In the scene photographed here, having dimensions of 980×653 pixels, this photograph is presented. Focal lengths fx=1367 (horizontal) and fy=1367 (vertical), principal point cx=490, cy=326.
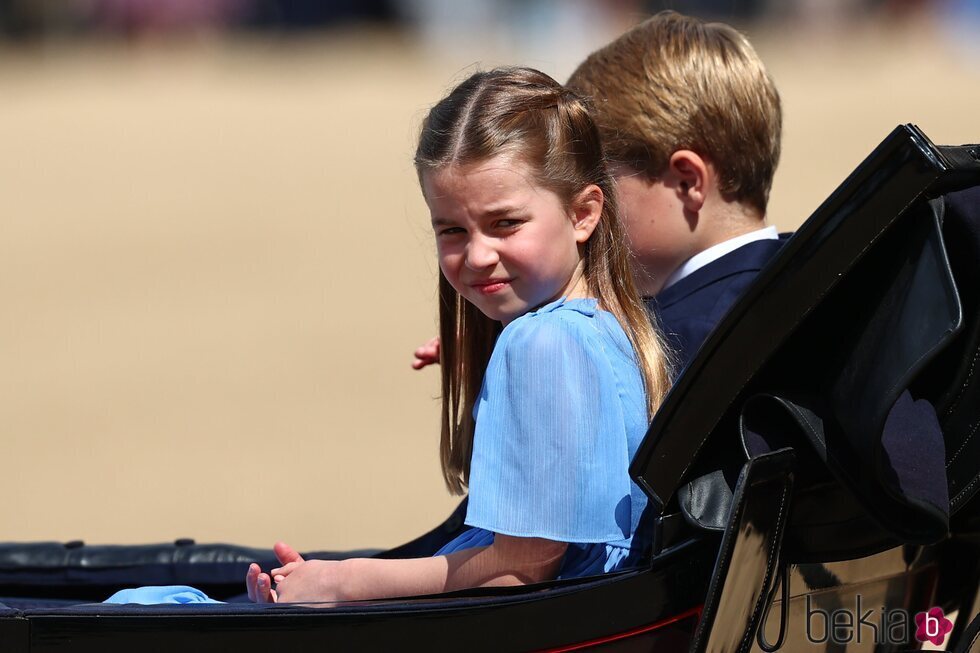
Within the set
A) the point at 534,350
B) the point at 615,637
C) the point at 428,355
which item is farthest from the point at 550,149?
the point at 428,355

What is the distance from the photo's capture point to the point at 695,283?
2.34 meters

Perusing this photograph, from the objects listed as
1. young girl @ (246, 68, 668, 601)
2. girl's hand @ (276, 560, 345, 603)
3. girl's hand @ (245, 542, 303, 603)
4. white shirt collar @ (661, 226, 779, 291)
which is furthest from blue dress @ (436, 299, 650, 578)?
white shirt collar @ (661, 226, 779, 291)

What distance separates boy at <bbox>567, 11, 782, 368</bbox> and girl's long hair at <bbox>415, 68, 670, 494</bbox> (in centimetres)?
37

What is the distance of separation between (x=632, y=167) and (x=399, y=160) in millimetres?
8509

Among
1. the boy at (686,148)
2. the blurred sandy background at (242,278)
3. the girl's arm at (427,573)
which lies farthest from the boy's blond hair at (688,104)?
the blurred sandy background at (242,278)

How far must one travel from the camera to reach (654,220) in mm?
2408

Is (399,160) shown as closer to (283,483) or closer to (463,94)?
(283,483)

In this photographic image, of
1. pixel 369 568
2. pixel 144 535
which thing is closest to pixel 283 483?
pixel 144 535

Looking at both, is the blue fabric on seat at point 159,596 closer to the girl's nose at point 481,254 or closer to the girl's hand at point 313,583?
the girl's hand at point 313,583

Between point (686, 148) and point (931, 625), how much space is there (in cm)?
95

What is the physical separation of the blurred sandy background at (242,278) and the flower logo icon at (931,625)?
309 centimetres

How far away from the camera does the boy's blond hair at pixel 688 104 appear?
93.1 inches

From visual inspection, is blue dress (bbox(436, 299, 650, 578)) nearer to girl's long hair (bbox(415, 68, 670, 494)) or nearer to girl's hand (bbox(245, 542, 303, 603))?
girl's long hair (bbox(415, 68, 670, 494))

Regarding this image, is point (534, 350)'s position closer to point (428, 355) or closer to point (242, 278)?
point (428, 355)
